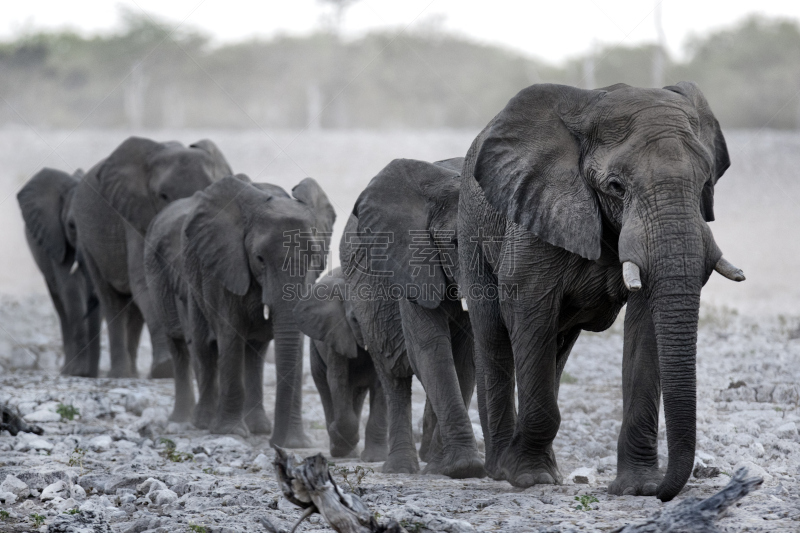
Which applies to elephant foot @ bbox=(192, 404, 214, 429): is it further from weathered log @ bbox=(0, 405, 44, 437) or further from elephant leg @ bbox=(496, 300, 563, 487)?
elephant leg @ bbox=(496, 300, 563, 487)

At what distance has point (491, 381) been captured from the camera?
5.80 m

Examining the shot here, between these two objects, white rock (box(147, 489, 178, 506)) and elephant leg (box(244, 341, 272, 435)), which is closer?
white rock (box(147, 489, 178, 506))

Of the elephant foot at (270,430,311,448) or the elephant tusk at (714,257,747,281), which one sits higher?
the elephant tusk at (714,257,747,281)

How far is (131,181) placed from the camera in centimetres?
1147

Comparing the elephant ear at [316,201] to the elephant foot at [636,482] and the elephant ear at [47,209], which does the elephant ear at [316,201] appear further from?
the elephant ear at [47,209]

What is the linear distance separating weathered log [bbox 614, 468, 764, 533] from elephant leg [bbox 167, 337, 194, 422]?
6.10m

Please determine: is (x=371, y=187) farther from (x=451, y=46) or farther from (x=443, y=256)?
(x=451, y=46)

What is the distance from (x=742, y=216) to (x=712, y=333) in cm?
1076

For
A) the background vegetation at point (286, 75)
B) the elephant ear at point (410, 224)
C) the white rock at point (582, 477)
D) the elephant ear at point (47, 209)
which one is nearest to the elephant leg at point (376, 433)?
the elephant ear at point (410, 224)

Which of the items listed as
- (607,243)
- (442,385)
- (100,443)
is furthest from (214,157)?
(607,243)

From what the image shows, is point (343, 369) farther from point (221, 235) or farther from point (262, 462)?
point (221, 235)

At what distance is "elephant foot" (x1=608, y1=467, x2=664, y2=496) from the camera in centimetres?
473

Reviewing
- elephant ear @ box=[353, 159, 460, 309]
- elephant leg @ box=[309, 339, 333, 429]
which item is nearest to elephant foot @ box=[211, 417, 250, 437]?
elephant leg @ box=[309, 339, 333, 429]

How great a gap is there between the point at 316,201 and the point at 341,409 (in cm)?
172
